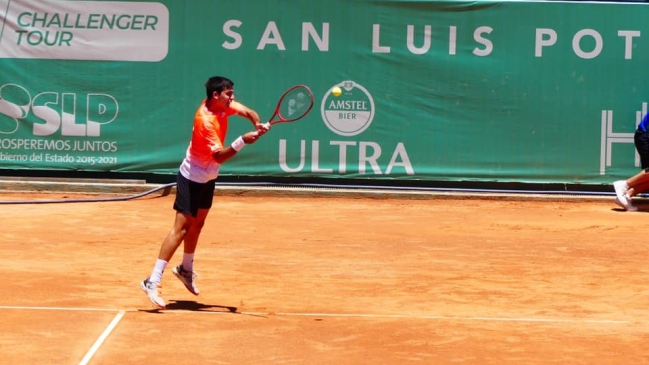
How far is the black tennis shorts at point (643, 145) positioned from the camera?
45.6ft

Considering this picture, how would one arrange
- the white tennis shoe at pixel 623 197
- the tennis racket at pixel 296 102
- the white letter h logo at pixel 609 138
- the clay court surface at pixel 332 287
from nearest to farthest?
the clay court surface at pixel 332 287, the tennis racket at pixel 296 102, the white tennis shoe at pixel 623 197, the white letter h logo at pixel 609 138

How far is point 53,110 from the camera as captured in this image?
15.0m

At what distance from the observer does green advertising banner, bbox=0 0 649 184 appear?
1481 centimetres

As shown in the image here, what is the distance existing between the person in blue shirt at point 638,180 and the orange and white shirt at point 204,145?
7.45 m

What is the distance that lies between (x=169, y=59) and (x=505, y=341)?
889 cm

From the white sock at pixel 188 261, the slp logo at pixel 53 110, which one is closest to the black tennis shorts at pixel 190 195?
the white sock at pixel 188 261

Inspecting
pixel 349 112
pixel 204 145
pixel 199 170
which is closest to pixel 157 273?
pixel 199 170

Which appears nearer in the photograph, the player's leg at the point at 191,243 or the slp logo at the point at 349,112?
the player's leg at the point at 191,243

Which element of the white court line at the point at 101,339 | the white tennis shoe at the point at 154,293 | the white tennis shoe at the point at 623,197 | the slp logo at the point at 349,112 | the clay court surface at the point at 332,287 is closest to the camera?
the white court line at the point at 101,339

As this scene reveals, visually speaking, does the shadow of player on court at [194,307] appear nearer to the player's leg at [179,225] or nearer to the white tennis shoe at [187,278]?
the white tennis shoe at [187,278]

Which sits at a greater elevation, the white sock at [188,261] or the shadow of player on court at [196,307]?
the white sock at [188,261]

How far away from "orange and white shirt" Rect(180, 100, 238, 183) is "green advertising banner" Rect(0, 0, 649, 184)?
6.87 metres

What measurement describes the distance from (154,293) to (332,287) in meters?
1.65

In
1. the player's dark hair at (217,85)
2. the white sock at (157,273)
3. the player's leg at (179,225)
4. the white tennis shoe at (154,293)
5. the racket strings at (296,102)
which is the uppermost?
the player's dark hair at (217,85)
